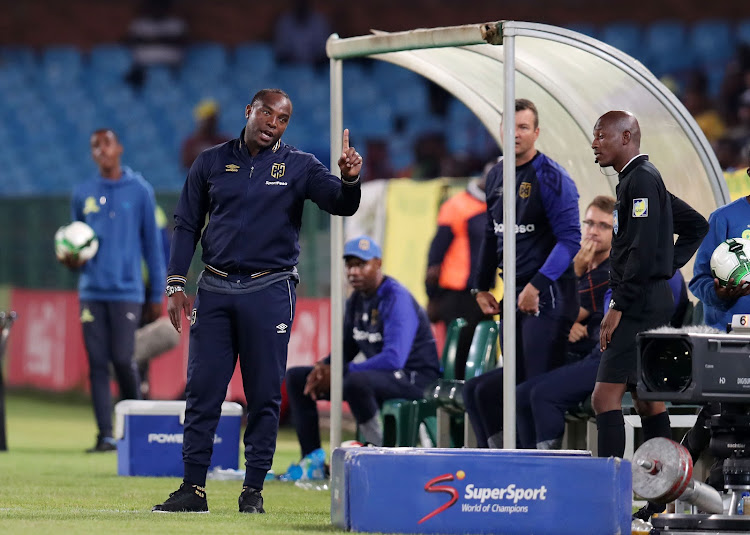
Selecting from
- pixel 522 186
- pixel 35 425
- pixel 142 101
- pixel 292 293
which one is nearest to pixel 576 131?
pixel 522 186

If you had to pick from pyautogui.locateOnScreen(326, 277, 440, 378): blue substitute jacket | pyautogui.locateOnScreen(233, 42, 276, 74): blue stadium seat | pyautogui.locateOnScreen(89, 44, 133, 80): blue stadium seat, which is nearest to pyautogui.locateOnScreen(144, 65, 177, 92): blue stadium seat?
pyautogui.locateOnScreen(89, 44, 133, 80): blue stadium seat

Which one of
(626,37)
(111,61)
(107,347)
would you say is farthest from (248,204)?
(111,61)

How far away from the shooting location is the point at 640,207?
6762 mm

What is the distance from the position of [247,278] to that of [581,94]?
3081 mm

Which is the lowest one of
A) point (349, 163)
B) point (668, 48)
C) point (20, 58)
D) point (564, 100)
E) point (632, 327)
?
point (632, 327)

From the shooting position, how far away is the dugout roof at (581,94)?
29.5 feet

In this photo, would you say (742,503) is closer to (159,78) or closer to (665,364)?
(665,364)

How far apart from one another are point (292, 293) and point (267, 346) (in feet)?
0.95

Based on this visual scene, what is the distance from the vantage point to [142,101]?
23656 millimetres

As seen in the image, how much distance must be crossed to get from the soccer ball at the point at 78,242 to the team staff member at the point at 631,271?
228 inches

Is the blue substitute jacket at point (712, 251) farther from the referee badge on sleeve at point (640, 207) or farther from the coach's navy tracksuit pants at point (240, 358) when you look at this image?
the coach's navy tracksuit pants at point (240, 358)

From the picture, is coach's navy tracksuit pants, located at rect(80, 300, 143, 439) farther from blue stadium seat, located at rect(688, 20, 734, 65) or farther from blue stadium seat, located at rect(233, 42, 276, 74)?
blue stadium seat, located at rect(233, 42, 276, 74)

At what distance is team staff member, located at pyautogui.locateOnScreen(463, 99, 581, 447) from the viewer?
8.31 metres

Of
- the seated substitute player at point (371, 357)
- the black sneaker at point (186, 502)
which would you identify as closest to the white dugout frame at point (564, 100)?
the seated substitute player at point (371, 357)
